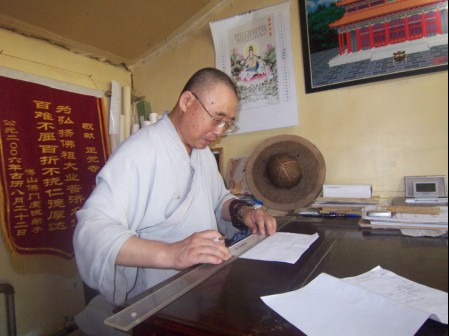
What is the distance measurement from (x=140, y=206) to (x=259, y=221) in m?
0.42

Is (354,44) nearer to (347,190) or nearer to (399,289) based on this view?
(347,190)

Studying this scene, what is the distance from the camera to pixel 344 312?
458 mm

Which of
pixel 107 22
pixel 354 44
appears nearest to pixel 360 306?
pixel 354 44

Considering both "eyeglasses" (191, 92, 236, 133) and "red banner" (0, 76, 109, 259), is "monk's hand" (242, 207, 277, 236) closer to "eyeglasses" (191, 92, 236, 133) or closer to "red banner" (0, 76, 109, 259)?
"eyeglasses" (191, 92, 236, 133)

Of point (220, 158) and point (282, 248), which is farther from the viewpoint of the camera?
point (220, 158)

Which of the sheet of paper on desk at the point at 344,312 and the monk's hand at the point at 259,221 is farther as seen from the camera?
the monk's hand at the point at 259,221

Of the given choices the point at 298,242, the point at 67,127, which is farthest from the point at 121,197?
the point at 67,127

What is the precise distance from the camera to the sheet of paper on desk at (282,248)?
75 cm

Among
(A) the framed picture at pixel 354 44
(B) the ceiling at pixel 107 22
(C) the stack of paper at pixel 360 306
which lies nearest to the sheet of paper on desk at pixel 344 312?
(C) the stack of paper at pixel 360 306

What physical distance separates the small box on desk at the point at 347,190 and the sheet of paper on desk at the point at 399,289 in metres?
0.66

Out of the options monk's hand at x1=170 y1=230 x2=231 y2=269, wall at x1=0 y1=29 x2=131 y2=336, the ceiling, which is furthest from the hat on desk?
wall at x1=0 y1=29 x2=131 y2=336

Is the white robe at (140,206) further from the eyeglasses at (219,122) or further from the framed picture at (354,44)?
the framed picture at (354,44)

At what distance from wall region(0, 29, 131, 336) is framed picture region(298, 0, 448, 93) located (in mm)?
1269

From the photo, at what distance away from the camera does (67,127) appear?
1.52 m
